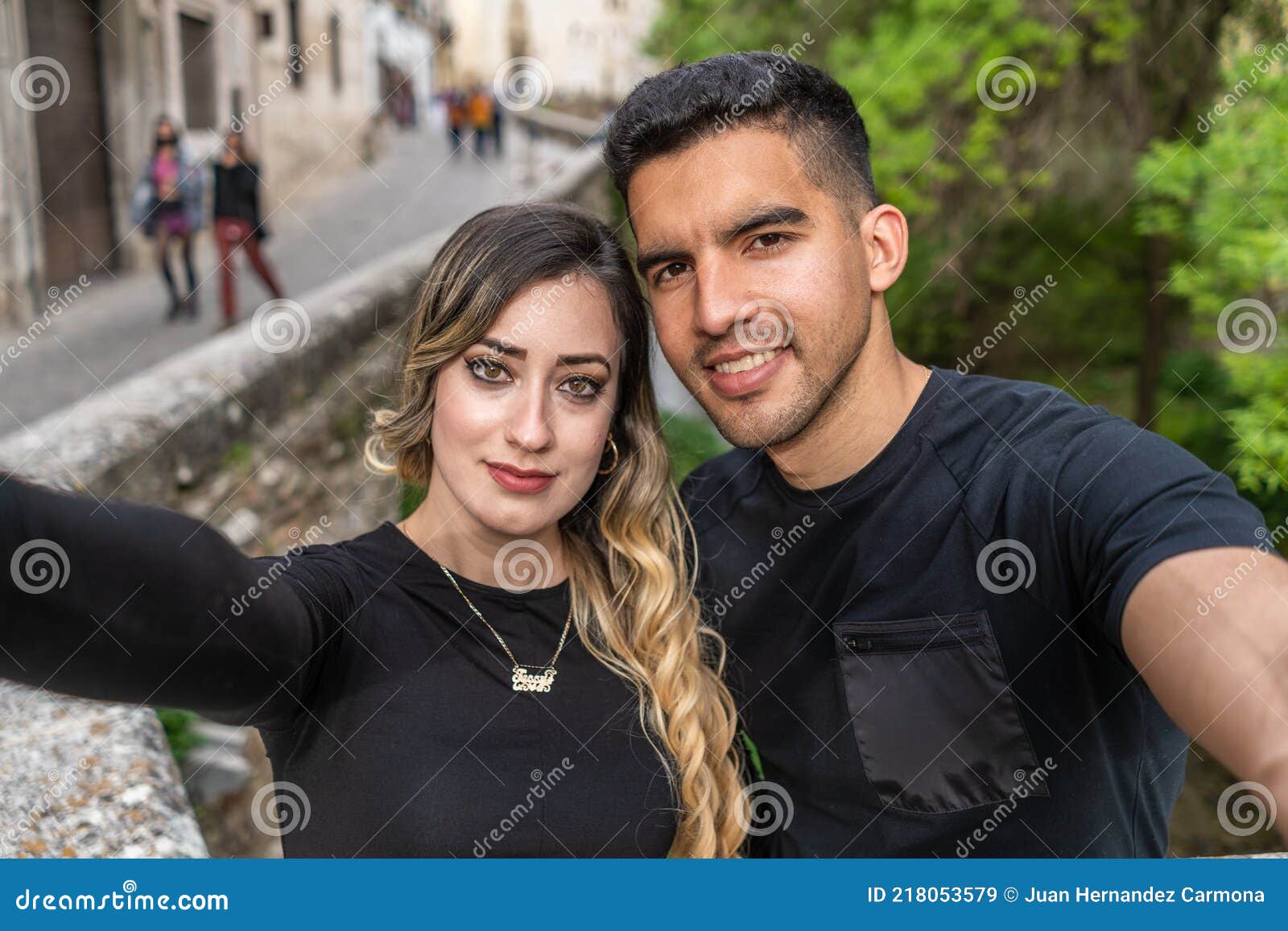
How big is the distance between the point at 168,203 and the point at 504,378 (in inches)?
314

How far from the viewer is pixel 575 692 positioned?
73.8 inches

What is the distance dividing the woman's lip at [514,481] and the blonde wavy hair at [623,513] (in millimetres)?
244

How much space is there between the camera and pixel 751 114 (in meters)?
2.03

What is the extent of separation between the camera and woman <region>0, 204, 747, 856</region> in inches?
65.8

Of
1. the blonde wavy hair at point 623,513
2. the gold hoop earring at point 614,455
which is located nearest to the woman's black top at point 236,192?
the blonde wavy hair at point 623,513

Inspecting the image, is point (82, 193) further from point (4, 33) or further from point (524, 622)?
point (524, 622)

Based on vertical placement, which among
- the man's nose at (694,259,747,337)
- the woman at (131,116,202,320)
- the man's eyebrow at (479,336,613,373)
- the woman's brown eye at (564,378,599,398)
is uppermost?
the man's nose at (694,259,747,337)

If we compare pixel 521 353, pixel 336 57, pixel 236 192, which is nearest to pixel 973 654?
pixel 521 353

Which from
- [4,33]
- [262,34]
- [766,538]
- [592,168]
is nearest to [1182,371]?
[766,538]

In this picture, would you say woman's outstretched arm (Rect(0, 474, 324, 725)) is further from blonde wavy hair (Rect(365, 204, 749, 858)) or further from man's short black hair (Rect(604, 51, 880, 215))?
man's short black hair (Rect(604, 51, 880, 215))

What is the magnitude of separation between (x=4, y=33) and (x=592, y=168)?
33.9 feet

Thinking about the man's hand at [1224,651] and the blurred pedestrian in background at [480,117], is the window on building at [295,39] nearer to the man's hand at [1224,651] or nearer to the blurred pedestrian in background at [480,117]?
the blurred pedestrian in background at [480,117]

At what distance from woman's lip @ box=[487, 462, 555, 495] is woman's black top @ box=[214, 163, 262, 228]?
7682mm

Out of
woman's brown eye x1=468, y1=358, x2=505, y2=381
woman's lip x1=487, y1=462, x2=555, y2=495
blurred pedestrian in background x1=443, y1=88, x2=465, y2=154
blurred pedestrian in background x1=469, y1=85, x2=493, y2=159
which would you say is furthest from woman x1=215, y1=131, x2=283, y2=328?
blurred pedestrian in background x1=443, y1=88, x2=465, y2=154
